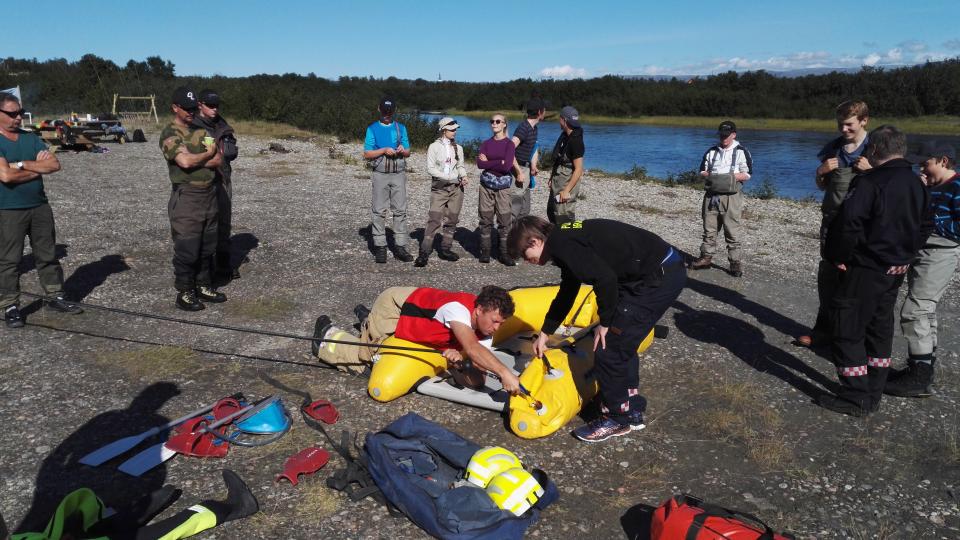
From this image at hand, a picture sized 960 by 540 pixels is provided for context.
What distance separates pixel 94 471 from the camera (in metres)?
3.76

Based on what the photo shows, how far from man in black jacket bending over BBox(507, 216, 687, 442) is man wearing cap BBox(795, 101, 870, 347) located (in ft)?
7.83

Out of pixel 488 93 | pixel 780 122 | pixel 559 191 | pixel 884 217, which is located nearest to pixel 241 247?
pixel 559 191

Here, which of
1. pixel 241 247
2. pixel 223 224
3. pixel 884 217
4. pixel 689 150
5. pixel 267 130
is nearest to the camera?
pixel 884 217

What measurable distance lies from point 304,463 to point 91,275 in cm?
525

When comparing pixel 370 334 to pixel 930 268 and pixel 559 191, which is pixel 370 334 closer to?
pixel 559 191

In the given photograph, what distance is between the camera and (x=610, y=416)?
434 cm

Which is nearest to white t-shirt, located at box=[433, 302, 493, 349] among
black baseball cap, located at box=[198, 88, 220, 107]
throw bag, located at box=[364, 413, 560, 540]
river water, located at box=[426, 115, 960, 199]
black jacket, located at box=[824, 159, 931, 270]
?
throw bag, located at box=[364, 413, 560, 540]

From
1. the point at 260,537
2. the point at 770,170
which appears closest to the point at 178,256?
the point at 260,537

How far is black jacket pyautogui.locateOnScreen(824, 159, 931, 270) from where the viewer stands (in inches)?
166

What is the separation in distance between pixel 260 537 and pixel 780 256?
9069 mm

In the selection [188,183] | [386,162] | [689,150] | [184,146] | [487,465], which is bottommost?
[487,465]

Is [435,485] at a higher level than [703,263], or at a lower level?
lower

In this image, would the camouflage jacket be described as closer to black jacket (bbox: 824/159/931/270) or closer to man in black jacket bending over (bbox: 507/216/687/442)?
man in black jacket bending over (bbox: 507/216/687/442)

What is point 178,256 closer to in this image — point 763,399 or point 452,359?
point 452,359
